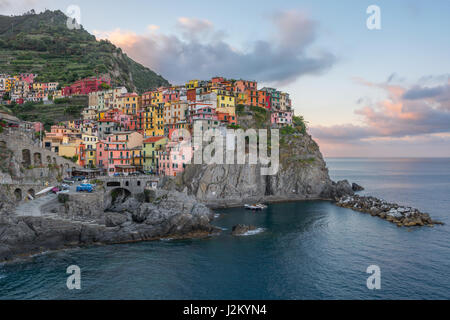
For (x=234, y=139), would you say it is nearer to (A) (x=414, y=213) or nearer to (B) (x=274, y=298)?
(A) (x=414, y=213)

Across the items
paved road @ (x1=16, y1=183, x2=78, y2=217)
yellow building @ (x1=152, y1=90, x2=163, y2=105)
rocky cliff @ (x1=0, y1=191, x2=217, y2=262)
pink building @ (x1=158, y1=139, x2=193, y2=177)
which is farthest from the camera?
yellow building @ (x1=152, y1=90, x2=163, y2=105)

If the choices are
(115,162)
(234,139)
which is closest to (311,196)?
(234,139)

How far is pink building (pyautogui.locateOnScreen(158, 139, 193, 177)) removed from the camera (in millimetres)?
77938

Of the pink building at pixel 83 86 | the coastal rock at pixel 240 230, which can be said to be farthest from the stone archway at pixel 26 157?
the pink building at pixel 83 86

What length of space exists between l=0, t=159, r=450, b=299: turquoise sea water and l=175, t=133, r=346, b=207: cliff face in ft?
69.6

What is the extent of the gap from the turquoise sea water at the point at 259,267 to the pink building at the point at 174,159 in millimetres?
25737

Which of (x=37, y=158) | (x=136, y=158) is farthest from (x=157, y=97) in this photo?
(x=37, y=158)

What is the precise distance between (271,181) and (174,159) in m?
26.5

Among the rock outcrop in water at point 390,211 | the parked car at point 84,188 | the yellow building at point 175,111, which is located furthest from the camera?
the yellow building at point 175,111

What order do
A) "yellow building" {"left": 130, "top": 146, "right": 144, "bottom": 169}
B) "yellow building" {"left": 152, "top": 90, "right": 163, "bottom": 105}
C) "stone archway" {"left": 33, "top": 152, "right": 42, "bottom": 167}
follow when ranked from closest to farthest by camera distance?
"stone archway" {"left": 33, "top": 152, "right": 42, "bottom": 167} → "yellow building" {"left": 130, "top": 146, "right": 144, "bottom": 169} → "yellow building" {"left": 152, "top": 90, "right": 163, "bottom": 105}

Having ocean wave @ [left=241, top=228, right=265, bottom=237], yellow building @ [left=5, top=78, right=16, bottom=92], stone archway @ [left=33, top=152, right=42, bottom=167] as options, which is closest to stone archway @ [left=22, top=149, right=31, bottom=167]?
stone archway @ [left=33, top=152, right=42, bottom=167]

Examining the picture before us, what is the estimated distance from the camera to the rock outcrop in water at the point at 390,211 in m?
59.7

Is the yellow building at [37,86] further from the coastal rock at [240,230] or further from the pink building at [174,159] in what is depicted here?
the coastal rock at [240,230]

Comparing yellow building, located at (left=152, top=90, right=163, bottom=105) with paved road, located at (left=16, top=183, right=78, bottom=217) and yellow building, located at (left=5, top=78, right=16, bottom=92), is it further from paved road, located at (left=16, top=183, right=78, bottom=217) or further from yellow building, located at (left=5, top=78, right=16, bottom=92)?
yellow building, located at (left=5, top=78, right=16, bottom=92)
